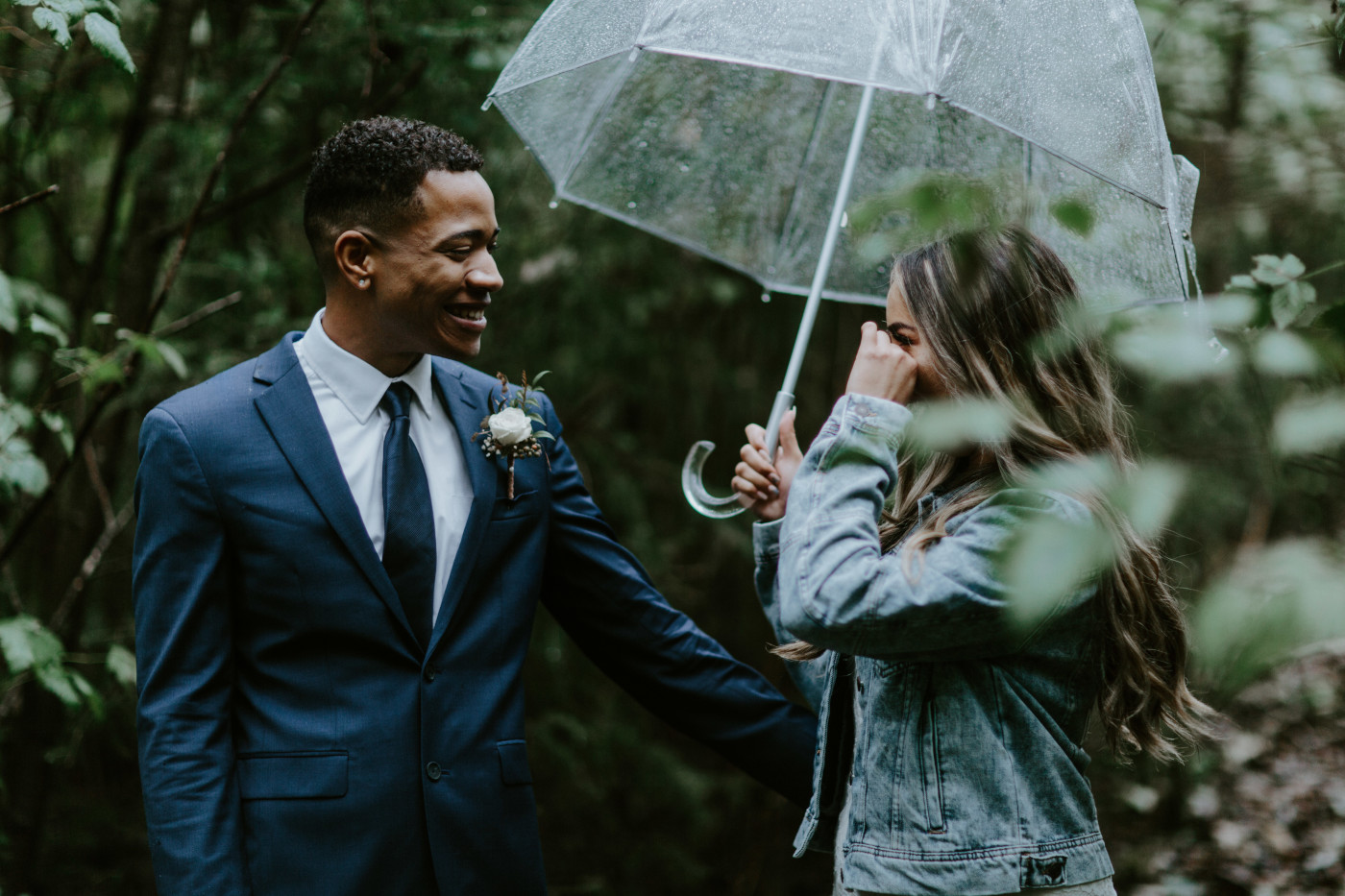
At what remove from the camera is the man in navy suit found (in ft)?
6.49

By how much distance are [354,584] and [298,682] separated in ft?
0.69

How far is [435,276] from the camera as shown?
2168 mm

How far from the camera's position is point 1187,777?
209 inches

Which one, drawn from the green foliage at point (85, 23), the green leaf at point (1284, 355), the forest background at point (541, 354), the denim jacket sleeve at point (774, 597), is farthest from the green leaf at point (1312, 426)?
the green foliage at point (85, 23)

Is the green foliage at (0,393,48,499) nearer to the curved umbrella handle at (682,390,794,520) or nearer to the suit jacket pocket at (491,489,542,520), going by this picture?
the suit jacket pocket at (491,489,542,520)

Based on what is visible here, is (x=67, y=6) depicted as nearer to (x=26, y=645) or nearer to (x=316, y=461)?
(x=316, y=461)

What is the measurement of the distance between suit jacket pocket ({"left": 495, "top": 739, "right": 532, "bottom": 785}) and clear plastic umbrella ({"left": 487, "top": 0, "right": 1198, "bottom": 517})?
2.08 ft

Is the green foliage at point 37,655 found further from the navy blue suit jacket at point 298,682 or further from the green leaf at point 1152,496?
the green leaf at point 1152,496

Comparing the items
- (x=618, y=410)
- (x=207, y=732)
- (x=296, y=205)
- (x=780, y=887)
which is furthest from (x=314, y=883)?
(x=618, y=410)

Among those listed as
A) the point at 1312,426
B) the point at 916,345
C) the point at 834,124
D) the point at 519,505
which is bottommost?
the point at 519,505

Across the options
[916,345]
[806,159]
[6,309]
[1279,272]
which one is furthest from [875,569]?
[6,309]

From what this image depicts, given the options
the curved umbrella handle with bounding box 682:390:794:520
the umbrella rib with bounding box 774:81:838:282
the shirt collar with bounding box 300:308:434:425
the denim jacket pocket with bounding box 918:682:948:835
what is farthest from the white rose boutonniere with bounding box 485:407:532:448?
the umbrella rib with bounding box 774:81:838:282

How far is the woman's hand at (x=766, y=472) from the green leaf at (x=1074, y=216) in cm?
128

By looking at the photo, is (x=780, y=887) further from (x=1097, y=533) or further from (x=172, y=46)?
(x=1097, y=533)
